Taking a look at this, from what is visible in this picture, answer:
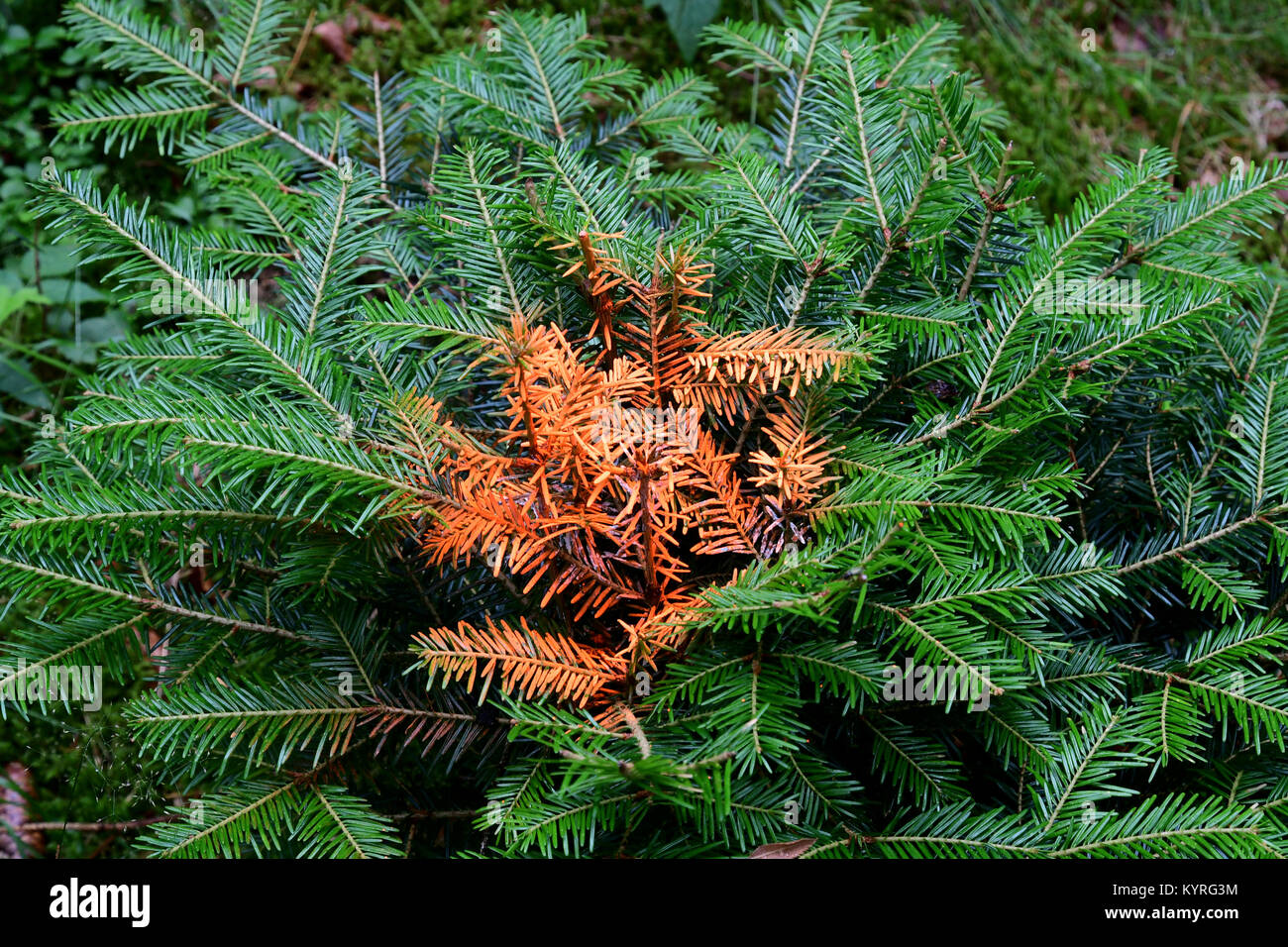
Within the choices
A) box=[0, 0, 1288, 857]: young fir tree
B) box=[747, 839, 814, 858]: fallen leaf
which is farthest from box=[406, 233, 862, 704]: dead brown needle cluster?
box=[747, 839, 814, 858]: fallen leaf

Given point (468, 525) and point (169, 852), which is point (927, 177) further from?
point (169, 852)

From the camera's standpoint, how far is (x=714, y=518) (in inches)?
35.6

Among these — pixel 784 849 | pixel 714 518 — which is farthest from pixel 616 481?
pixel 784 849

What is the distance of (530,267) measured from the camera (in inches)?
39.8

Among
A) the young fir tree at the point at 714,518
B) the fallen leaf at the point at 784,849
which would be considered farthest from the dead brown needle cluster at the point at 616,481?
the fallen leaf at the point at 784,849

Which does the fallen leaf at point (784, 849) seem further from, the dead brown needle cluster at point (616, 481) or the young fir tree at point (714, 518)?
the dead brown needle cluster at point (616, 481)

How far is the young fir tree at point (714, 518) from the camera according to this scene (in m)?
0.83

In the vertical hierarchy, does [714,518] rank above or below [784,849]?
above

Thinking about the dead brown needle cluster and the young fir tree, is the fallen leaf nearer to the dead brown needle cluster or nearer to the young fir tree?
the young fir tree

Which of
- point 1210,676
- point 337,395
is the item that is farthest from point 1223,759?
point 337,395

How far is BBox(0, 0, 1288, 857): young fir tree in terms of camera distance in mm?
833

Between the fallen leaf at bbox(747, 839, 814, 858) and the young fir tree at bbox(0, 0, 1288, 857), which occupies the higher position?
the young fir tree at bbox(0, 0, 1288, 857)

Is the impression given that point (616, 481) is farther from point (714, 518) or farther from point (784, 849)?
point (784, 849)

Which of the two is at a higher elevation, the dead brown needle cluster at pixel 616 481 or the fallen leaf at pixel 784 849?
the dead brown needle cluster at pixel 616 481
